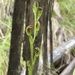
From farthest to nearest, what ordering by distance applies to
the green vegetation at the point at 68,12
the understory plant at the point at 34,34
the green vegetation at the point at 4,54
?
1. the green vegetation at the point at 68,12
2. the green vegetation at the point at 4,54
3. the understory plant at the point at 34,34

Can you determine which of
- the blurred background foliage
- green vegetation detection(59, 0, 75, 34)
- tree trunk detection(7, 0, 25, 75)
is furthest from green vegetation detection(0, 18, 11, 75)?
tree trunk detection(7, 0, 25, 75)

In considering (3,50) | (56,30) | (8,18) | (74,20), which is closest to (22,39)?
(3,50)

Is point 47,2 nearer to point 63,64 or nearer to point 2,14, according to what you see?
point 63,64

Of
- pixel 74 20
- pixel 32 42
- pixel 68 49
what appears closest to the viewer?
pixel 32 42

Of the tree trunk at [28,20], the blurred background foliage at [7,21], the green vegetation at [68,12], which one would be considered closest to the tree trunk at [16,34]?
the tree trunk at [28,20]

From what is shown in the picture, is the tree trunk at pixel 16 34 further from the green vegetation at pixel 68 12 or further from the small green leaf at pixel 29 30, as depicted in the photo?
the green vegetation at pixel 68 12

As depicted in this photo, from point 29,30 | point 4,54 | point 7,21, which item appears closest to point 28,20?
point 29,30
